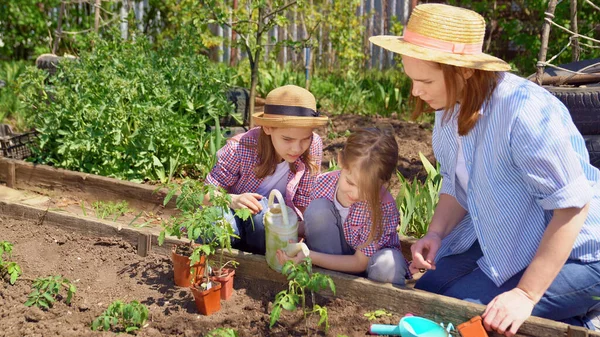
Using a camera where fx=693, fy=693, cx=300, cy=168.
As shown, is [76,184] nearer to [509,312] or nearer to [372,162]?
[372,162]

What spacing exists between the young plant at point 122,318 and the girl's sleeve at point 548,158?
1409 millimetres

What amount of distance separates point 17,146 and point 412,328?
3427 mm

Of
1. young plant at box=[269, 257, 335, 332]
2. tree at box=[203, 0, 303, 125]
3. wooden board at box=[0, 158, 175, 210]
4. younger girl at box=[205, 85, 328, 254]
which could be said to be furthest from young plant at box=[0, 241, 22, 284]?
tree at box=[203, 0, 303, 125]

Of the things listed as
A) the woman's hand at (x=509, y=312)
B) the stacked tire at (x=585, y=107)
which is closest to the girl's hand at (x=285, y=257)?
the woman's hand at (x=509, y=312)

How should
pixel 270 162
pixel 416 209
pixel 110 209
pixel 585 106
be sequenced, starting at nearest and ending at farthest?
pixel 270 162 < pixel 416 209 < pixel 585 106 < pixel 110 209

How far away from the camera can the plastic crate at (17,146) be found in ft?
15.6

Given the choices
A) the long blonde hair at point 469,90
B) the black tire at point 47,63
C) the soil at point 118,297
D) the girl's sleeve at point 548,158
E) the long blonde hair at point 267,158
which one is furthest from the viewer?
the black tire at point 47,63

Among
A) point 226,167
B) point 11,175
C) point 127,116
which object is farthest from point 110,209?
→ point 226,167

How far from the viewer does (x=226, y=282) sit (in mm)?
2711

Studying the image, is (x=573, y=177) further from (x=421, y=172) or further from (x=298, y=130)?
(x=421, y=172)

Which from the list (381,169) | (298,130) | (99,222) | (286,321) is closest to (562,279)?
(381,169)

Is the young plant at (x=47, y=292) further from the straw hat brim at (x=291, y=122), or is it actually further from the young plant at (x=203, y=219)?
the straw hat brim at (x=291, y=122)

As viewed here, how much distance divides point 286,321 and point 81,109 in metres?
2.42

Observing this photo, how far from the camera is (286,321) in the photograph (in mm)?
2549
